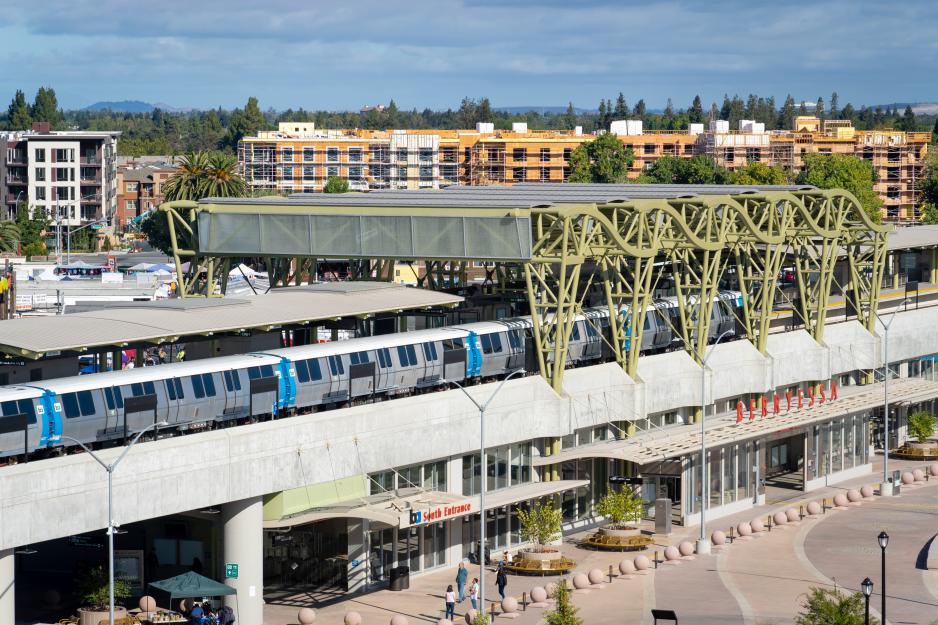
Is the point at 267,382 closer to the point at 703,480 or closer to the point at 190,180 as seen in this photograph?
the point at 703,480

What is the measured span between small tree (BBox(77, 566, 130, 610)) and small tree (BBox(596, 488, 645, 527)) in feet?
78.0

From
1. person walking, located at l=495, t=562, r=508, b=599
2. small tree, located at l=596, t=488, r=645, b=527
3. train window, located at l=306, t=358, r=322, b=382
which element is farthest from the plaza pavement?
train window, located at l=306, t=358, r=322, b=382

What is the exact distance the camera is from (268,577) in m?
62.7

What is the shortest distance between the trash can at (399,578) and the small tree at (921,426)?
148 feet

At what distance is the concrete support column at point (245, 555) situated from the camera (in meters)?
56.1

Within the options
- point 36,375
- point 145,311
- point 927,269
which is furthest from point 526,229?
point 927,269

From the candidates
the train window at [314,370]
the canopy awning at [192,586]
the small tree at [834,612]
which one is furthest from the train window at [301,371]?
the small tree at [834,612]

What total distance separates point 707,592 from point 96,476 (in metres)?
24.7

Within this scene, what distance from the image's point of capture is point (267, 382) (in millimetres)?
60344

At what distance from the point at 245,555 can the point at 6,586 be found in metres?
9.43

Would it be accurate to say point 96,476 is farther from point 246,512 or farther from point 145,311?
point 145,311

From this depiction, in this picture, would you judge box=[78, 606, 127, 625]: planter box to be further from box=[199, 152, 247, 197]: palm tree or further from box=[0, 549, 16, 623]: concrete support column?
box=[199, 152, 247, 197]: palm tree

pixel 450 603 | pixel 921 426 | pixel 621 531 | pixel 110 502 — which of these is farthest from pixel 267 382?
pixel 921 426

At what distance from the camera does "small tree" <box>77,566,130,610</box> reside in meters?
54.2
